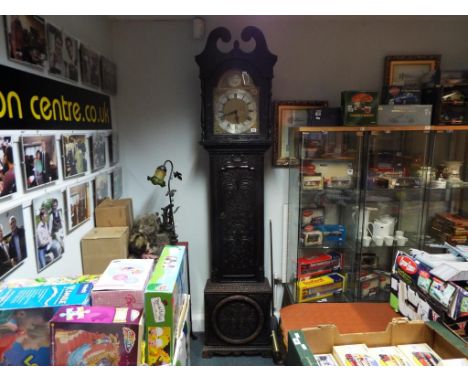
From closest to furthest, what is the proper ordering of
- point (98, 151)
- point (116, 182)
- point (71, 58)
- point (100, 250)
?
point (71, 58) → point (100, 250) → point (98, 151) → point (116, 182)

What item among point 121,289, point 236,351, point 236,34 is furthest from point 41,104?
point 236,351

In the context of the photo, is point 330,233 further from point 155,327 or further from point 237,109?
point 155,327

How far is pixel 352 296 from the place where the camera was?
2.45 metres

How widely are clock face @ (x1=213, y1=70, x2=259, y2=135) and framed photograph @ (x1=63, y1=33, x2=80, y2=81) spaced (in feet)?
2.75

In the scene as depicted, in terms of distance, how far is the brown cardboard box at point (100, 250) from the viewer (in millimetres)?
1791

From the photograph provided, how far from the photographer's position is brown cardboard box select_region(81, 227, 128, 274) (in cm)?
179

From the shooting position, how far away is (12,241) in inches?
48.4

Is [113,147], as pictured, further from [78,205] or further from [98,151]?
[78,205]

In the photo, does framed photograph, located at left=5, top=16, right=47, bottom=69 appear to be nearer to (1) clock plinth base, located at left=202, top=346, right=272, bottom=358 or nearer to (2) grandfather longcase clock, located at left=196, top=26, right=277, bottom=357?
(2) grandfather longcase clock, located at left=196, top=26, right=277, bottom=357

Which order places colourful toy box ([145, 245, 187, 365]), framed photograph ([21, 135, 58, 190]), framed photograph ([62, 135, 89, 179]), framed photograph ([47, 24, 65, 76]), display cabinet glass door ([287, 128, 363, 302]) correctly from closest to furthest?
colourful toy box ([145, 245, 187, 365]) < framed photograph ([21, 135, 58, 190]) < framed photograph ([47, 24, 65, 76]) < framed photograph ([62, 135, 89, 179]) < display cabinet glass door ([287, 128, 363, 302])

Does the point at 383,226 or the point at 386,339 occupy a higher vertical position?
the point at 383,226

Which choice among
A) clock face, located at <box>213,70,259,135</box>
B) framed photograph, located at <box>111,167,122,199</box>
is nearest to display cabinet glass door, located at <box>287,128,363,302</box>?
clock face, located at <box>213,70,259,135</box>

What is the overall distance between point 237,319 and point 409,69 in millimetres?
2271
